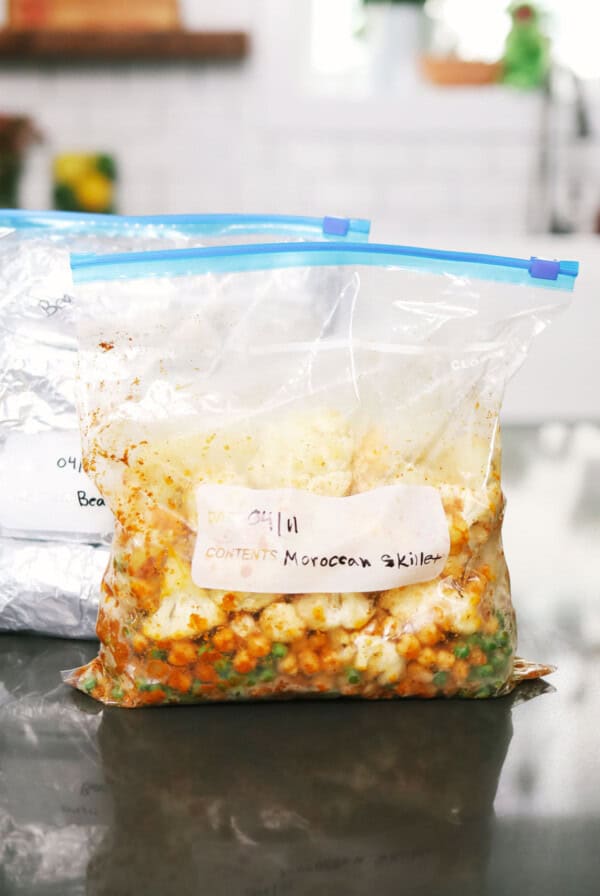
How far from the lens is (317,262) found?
A: 1.79 ft

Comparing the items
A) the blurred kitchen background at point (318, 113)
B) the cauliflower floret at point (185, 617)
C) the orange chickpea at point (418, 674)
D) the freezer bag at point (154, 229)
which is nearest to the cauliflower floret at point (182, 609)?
the cauliflower floret at point (185, 617)

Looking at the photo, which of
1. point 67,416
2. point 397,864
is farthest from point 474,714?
point 67,416

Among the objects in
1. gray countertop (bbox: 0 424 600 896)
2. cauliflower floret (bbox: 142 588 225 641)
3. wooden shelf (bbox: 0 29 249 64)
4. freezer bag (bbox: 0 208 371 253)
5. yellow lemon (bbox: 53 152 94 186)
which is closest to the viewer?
gray countertop (bbox: 0 424 600 896)

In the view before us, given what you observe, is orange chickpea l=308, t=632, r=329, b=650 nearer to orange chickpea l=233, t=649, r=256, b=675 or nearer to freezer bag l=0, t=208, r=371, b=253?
orange chickpea l=233, t=649, r=256, b=675

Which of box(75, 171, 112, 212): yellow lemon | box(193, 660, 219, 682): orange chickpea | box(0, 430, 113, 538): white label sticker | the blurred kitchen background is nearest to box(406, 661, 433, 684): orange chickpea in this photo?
box(193, 660, 219, 682): orange chickpea

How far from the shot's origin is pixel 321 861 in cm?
39

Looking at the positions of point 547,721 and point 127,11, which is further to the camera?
point 127,11

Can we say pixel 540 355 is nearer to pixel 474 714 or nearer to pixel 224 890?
pixel 474 714

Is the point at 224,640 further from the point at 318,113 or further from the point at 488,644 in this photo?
the point at 318,113

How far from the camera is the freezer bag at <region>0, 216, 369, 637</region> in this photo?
0.62m

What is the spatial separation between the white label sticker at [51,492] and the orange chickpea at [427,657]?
0.21 m

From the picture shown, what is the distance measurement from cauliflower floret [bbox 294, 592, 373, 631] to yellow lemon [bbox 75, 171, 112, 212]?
2600mm

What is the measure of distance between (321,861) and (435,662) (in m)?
0.17

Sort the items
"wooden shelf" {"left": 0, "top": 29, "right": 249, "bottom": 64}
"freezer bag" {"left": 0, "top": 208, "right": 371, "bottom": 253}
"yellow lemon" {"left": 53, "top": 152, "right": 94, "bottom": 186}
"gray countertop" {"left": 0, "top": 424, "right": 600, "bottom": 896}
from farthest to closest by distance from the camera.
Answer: "yellow lemon" {"left": 53, "top": 152, "right": 94, "bottom": 186}
"wooden shelf" {"left": 0, "top": 29, "right": 249, "bottom": 64}
"freezer bag" {"left": 0, "top": 208, "right": 371, "bottom": 253}
"gray countertop" {"left": 0, "top": 424, "right": 600, "bottom": 896}
